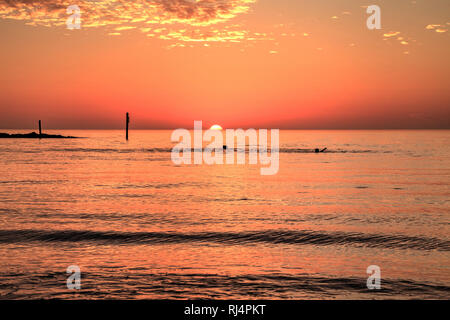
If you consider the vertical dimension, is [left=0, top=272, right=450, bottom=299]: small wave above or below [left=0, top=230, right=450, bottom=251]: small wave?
below

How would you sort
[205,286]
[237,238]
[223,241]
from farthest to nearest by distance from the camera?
[237,238]
[223,241]
[205,286]

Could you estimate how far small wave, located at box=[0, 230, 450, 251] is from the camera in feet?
47.1

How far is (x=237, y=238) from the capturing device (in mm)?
15016

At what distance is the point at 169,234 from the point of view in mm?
15523

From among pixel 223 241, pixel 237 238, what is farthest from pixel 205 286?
pixel 237 238

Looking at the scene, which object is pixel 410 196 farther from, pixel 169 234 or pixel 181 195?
pixel 169 234

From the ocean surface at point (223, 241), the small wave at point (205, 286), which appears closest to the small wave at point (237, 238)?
the ocean surface at point (223, 241)

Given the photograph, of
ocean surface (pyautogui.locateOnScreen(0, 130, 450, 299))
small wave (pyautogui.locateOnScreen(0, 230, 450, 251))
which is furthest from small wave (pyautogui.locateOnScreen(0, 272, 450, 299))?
small wave (pyautogui.locateOnScreen(0, 230, 450, 251))

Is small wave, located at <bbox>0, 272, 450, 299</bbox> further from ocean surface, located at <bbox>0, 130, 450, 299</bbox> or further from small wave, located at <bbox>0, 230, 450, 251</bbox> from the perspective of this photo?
small wave, located at <bbox>0, 230, 450, 251</bbox>

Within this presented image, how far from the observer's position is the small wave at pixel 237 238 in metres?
14.4

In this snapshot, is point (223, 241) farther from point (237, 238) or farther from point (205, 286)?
point (205, 286)

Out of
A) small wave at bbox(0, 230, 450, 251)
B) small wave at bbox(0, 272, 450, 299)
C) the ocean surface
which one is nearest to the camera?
small wave at bbox(0, 272, 450, 299)
